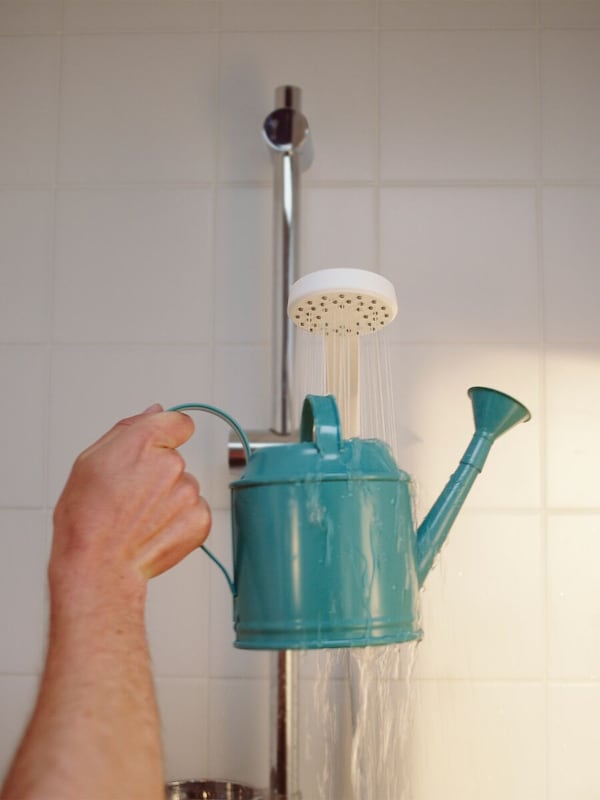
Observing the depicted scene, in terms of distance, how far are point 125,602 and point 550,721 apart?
2.15ft

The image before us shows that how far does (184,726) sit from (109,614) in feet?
1.86

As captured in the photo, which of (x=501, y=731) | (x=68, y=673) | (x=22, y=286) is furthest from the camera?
(x=22, y=286)

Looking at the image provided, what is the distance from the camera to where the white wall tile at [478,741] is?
3.33 ft

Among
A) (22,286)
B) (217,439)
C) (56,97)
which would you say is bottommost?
(217,439)

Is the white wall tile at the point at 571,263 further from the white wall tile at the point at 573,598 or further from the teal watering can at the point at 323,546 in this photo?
the teal watering can at the point at 323,546

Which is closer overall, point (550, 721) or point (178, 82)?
point (550, 721)

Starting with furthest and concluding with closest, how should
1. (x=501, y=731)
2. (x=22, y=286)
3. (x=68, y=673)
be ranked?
(x=22, y=286) < (x=501, y=731) < (x=68, y=673)

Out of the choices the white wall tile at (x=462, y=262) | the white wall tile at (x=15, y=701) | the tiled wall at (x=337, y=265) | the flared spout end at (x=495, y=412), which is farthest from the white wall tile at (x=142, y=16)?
the white wall tile at (x=15, y=701)

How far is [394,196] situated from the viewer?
1122 mm

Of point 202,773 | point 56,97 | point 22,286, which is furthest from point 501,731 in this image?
point 56,97

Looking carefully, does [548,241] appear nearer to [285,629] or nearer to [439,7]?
[439,7]

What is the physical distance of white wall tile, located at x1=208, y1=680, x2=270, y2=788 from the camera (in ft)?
3.37

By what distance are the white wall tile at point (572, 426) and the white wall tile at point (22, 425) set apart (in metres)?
0.59

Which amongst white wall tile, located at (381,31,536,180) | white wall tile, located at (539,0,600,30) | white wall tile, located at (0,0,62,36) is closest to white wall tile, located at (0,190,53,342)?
white wall tile, located at (0,0,62,36)
